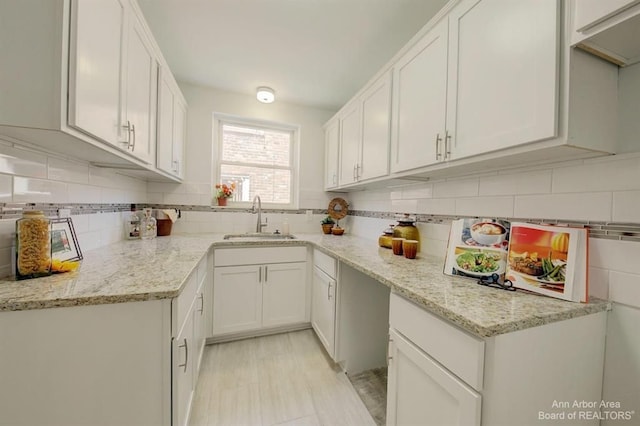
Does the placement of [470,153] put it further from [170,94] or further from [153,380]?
[170,94]

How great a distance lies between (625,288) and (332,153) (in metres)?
2.29

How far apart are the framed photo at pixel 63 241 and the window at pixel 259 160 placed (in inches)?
62.5

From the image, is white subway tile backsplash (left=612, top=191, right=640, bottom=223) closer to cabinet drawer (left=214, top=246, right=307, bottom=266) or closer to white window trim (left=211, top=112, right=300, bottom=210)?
cabinet drawer (left=214, top=246, right=307, bottom=266)

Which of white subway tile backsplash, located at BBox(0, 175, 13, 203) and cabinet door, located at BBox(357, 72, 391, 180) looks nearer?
white subway tile backsplash, located at BBox(0, 175, 13, 203)

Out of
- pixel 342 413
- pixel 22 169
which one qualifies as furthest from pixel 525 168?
pixel 22 169

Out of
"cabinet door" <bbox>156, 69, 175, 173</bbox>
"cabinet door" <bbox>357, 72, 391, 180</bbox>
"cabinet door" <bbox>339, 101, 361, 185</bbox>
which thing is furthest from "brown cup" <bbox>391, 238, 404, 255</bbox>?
"cabinet door" <bbox>156, 69, 175, 173</bbox>

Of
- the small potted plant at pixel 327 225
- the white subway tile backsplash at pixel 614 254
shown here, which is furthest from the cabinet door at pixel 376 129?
the white subway tile backsplash at pixel 614 254

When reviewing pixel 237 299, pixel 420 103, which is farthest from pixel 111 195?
pixel 420 103

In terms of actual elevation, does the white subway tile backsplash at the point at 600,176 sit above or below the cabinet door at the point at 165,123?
below

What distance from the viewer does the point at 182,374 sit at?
3.43 ft

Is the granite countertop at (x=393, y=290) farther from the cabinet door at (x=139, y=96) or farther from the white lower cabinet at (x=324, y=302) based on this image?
the cabinet door at (x=139, y=96)

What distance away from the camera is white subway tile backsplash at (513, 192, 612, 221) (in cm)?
90

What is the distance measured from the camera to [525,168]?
1.15 metres

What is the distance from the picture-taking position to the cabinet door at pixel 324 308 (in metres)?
1.78
